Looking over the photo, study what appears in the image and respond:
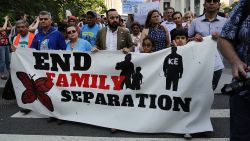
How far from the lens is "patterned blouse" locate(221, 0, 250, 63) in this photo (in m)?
2.26

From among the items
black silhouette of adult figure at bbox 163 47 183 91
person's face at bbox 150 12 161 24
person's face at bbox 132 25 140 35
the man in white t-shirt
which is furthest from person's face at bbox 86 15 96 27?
black silhouette of adult figure at bbox 163 47 183 91

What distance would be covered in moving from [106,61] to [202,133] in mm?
1579

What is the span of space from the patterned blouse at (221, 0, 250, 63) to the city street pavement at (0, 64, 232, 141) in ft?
8.59

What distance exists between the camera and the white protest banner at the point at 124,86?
15.7 ft

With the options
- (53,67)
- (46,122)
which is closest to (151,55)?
(53,67)

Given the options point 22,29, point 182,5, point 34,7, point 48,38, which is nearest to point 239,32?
point 48,38

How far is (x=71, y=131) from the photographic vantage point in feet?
17.3

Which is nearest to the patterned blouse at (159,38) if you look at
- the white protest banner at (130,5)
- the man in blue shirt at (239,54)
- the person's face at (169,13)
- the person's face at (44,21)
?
the person's face at (44,21)

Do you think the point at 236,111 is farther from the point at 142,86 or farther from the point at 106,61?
the point at 106,61

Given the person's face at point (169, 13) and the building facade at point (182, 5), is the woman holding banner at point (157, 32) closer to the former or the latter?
the person's face at point (169, 13)

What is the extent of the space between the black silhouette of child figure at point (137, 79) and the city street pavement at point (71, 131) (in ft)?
2.01

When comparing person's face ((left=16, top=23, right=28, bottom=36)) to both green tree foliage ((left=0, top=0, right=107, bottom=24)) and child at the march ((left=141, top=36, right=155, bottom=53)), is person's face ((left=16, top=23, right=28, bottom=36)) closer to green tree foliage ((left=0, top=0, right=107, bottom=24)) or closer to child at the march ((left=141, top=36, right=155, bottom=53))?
child at the march ((left=141, top=36, right=155, bottom=53))

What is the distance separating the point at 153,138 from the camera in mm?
4840

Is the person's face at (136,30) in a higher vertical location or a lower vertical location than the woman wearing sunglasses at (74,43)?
lower
